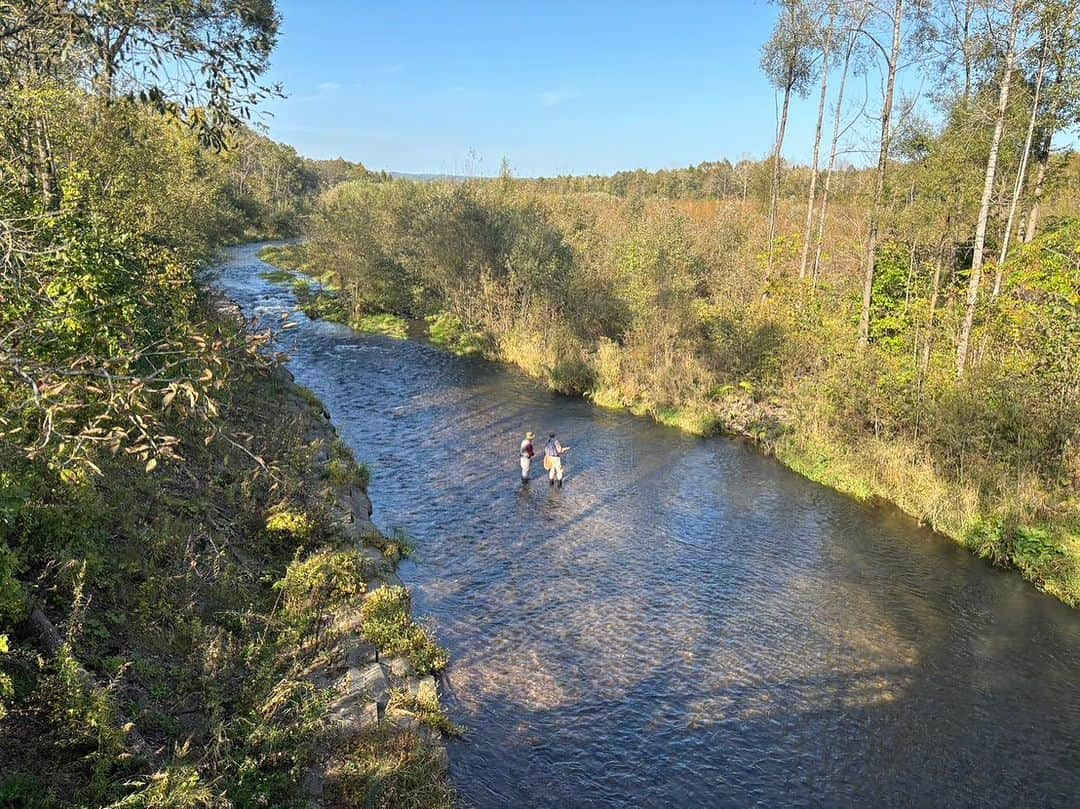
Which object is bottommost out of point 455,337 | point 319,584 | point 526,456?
point 319,584

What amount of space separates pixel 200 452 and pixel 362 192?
157 ft

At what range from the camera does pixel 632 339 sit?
29.6 m

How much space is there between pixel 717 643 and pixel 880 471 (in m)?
9.90

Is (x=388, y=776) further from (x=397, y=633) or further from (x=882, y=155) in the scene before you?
(x=882, y=155)

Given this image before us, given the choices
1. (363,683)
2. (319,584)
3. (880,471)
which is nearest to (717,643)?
(363,683)

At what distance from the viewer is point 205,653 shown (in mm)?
8906

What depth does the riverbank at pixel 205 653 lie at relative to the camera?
21.5 ft

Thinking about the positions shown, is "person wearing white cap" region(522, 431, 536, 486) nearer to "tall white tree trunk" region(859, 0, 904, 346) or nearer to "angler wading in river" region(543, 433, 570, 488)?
"angler wading in river" region(543, 433, 570, 488)

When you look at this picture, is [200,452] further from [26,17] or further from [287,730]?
[26,17]

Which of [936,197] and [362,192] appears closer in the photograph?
[936,197]

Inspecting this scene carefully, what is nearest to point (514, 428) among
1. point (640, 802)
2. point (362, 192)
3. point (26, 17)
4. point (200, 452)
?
point (200, 452)

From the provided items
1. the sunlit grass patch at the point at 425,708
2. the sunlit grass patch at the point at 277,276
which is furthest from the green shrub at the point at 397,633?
the sunlit grass patch at the point at 277,276

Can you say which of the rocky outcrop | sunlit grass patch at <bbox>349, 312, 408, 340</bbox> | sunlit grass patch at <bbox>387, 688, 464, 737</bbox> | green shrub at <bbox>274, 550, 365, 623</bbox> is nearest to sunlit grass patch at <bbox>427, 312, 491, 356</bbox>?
sunlit grass patch at <bbox>349, 312, 408, 340</bbox>

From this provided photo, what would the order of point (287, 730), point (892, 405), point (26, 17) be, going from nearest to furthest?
1. point (26, 17)
2. point (287, 730)
3. point (892, 405)
